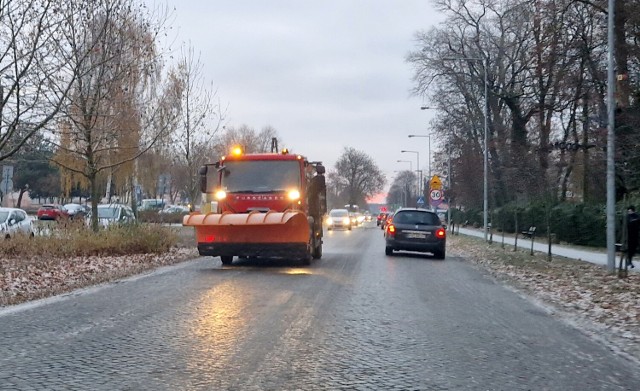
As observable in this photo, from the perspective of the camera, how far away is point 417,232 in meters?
23.7

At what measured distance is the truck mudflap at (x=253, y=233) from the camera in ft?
57.2

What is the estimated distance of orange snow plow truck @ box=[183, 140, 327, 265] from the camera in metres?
17.6

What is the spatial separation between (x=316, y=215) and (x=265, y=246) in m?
3.24

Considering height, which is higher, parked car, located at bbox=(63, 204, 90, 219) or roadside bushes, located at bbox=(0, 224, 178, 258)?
parked car, located at bbox=(63, 204, 90, 219)

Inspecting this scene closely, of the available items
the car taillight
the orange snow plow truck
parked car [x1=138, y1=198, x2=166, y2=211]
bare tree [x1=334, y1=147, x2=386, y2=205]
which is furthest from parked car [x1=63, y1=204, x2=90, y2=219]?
bare tree [x1=334, y1=147, x2=386, y2=205]

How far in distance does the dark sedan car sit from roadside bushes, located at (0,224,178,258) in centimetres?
739

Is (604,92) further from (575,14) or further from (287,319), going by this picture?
(287,319)

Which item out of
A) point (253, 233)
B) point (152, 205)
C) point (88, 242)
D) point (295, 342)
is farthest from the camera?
point (152, 205)

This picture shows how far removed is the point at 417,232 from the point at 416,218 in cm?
52

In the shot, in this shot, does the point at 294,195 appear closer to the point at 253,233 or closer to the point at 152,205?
the point at 253,233

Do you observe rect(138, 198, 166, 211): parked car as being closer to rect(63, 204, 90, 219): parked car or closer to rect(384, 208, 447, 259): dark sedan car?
rect(63, 204, 90, 219): parked car

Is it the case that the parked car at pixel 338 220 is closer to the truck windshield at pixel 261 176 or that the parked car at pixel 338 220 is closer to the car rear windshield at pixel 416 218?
the car rear windshield at pixel 416 218

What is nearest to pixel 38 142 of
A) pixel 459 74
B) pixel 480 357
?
pixel 480 357

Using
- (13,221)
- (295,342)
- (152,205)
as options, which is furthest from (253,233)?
(152,205)
